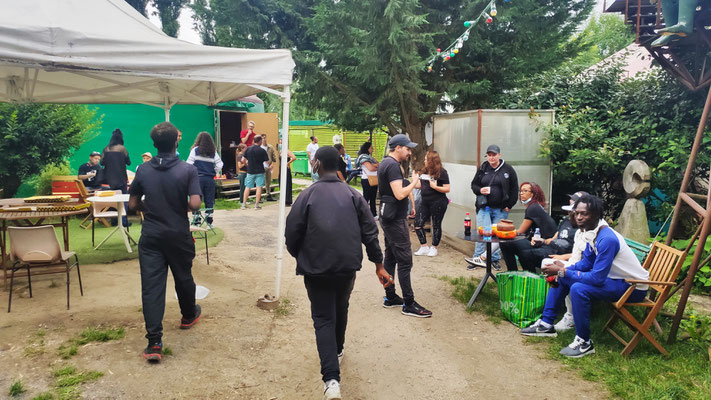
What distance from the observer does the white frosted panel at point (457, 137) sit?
7904mm

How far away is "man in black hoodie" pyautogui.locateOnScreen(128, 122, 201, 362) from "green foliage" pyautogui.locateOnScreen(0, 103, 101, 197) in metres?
7.55

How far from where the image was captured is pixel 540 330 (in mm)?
4719

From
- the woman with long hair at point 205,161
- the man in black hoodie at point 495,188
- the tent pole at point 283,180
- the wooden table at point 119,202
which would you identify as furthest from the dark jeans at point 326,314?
the woman with long hair at point 205,161

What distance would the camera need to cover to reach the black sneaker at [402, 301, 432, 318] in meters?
5.20

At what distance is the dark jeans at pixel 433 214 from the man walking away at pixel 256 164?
16.6 ft

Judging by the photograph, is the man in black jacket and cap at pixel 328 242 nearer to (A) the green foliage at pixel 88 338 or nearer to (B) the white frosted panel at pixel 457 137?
(A) the green foliage at pixel 88 338

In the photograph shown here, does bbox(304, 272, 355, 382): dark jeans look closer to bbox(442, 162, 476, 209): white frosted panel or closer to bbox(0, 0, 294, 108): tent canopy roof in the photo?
bbox(0, 0, 294, 108): tent canopy roof

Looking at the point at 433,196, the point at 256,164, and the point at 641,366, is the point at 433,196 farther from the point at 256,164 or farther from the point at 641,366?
the point at 256,164

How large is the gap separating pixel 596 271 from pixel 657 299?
629 mm

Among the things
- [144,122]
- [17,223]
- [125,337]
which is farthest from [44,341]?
[144,122]

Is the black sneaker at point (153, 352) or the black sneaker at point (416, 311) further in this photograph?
the black sneaker at point (416, 311)

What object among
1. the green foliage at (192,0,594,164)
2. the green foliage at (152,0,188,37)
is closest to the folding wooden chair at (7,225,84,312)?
the green foliage at (192,0,594,164)

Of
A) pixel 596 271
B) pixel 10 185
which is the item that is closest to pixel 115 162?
pixel 10 185

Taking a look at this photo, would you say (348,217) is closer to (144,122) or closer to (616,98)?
(616,98)
